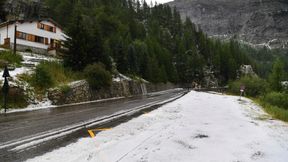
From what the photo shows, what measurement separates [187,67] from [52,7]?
56.0 meters

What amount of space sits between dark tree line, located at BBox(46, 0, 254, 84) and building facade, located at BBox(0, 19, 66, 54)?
24.8 ft

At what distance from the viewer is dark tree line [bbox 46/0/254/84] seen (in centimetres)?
3606

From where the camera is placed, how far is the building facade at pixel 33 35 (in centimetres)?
4591

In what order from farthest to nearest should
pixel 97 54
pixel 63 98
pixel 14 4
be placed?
1. pixel 14 4
2. pixel 97 54
3. pixel 63 98

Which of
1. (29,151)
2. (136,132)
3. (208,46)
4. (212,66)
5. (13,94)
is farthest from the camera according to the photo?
(208,46)

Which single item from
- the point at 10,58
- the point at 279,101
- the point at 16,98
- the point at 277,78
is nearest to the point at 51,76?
the point at 10,58

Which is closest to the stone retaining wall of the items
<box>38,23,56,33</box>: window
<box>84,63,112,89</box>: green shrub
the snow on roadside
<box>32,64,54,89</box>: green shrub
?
<box>84,63,112,89</box>: green shrub

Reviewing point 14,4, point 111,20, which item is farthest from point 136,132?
A: point 111,20

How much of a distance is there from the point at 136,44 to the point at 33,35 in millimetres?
30221

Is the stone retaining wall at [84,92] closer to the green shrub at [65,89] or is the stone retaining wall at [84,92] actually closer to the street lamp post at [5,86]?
the green shrub at [65,89]

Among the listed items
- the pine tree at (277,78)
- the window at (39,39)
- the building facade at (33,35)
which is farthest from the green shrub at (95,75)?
the pine tree at (277,78)

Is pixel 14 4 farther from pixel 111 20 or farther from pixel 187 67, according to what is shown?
pixel 187 67

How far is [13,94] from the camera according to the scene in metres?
20.3

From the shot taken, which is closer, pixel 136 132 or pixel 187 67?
pixel 136 132
